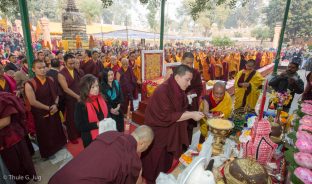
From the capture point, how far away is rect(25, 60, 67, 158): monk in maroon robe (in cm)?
304

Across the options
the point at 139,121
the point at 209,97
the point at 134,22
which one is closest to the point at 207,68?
the point at 139,121

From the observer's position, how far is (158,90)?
2361 mm

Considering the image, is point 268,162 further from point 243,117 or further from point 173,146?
point 173,146

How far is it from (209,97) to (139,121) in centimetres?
235

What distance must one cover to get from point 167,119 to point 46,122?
2.09 metres

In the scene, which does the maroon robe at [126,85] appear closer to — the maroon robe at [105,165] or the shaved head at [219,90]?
the shaved head at [219,90]

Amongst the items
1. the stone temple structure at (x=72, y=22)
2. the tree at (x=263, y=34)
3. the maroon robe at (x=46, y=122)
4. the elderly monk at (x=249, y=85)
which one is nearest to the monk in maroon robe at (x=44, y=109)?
the maroon robe at (x=46, y=122)

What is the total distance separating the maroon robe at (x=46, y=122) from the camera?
313cm

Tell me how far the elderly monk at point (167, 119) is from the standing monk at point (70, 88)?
6.37 ft

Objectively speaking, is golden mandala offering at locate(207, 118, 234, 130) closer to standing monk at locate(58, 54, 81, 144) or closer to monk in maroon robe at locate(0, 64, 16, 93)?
standing monk at locate(58, 54, 81, 144)

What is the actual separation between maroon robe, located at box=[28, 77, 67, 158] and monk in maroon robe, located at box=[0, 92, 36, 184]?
2.10 feet

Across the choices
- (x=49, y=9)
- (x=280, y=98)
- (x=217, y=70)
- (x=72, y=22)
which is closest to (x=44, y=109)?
(x=280, y=98)

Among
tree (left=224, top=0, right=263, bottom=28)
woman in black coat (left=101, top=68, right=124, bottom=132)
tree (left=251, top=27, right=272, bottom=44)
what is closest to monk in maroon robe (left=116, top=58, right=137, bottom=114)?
woman in black coat (left=101, top=68, right=124, bottom=132)

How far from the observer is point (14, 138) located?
2320 millimetres
